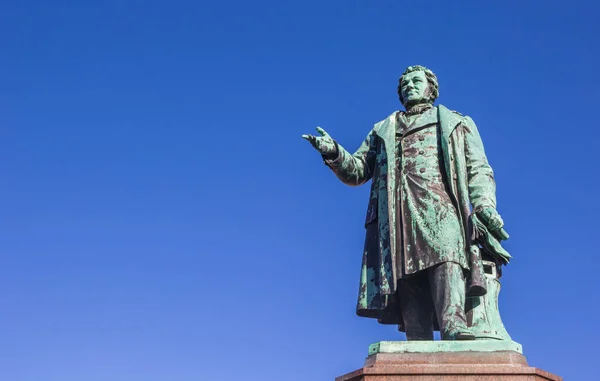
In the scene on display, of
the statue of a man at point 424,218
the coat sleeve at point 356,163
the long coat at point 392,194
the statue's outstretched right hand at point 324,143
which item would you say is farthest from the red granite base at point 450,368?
the statue's outstretched right hand at point 324,143

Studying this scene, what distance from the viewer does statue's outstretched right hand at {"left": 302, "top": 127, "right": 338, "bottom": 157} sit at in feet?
30.7

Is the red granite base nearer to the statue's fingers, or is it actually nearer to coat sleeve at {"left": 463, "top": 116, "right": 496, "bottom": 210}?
coat sleeve at {"left": 463, "top": 116, "right": 496, "bottom": 210}

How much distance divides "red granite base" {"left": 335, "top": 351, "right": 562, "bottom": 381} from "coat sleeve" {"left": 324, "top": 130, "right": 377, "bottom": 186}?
2.68 metres

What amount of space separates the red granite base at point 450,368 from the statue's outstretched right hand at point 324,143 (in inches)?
109

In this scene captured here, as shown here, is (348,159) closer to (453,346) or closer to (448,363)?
(453,346)

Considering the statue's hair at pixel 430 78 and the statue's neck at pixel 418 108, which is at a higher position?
the statue's hair at pixel 430 78

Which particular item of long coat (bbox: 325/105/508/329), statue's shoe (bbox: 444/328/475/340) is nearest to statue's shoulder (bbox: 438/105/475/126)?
long coat (bbox: 325/105/508/329)

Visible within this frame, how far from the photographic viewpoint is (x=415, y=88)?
9.71m

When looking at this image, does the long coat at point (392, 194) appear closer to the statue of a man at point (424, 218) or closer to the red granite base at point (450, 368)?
the statue of a man at point (424, 218)

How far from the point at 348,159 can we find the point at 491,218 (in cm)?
204

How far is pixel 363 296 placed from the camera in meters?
8.71

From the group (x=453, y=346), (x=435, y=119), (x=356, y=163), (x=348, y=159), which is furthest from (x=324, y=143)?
(x=453, y=346)

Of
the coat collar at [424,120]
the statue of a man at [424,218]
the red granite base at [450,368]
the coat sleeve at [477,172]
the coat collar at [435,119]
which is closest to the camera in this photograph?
the red granite base at [450,368]

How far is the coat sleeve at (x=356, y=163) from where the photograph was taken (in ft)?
31.2
